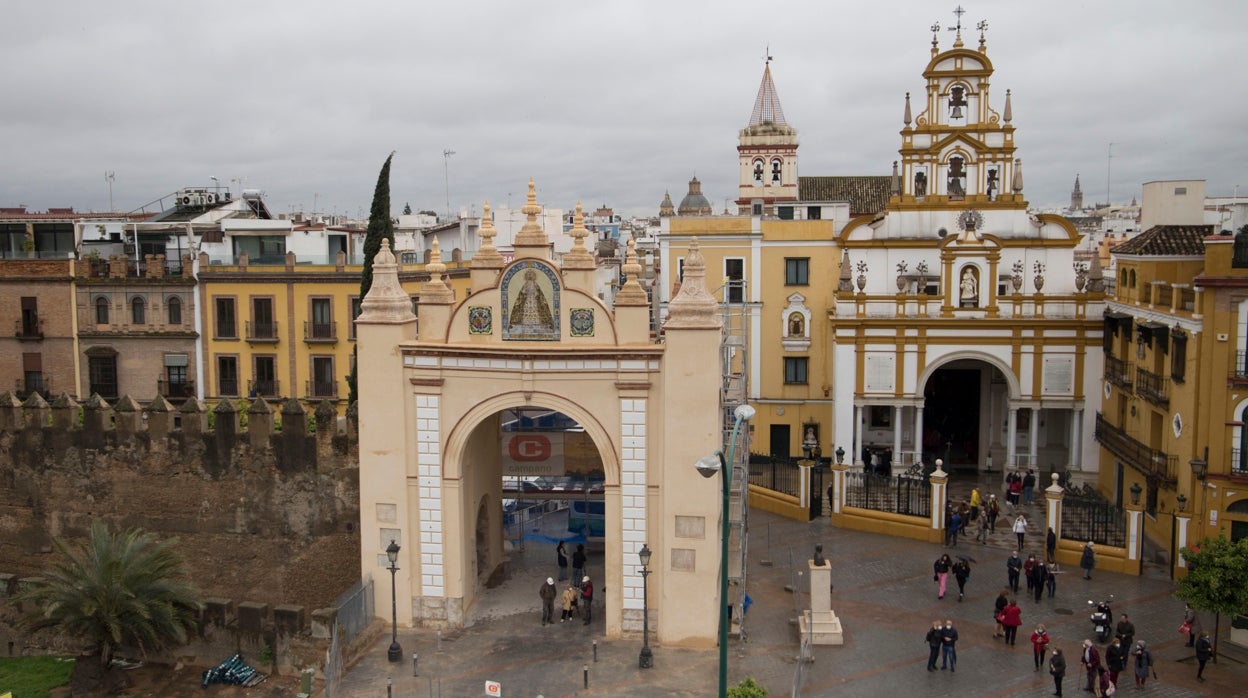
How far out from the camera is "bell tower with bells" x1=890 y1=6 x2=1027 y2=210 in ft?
128

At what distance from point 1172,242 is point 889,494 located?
36.1 ft

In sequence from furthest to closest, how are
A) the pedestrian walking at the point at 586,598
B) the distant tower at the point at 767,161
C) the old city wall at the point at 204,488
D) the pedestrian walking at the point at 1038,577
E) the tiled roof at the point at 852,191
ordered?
the distant tower at the point at 767,161 → the tiled roof at the point at 852,191 → the old city wall at the point at 204,488 → the pedestrian walking at the point at 1038,577 → the pedestrian walking at the point at 586,598

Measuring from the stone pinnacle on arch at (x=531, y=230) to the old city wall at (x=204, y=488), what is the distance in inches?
308

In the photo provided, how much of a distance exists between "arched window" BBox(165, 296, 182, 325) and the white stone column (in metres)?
26.5

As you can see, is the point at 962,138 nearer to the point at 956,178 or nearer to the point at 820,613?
the point at 956,178

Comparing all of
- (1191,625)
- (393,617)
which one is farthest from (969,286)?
(393,617)

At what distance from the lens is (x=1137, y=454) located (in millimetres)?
31641

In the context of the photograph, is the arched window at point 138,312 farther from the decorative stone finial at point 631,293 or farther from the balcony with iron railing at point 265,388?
the decorative stone finial at point 631,293

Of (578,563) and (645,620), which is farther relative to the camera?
(578,563)

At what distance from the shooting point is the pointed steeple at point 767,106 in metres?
61.6

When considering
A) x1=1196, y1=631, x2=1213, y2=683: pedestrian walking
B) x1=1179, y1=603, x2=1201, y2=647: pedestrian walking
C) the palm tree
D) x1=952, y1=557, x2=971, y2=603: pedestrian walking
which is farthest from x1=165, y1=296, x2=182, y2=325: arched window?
x1=1196, y1=631, x2=1213, y2=683: pedestrian walking

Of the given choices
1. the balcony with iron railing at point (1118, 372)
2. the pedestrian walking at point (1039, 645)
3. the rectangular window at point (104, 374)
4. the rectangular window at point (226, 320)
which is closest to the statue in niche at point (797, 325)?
the balcony with iron railing at point (1118, 372)

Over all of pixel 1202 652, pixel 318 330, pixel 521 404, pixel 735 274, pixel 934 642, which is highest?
pixel 735 274

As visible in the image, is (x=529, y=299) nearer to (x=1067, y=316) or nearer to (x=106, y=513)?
(x=106, y=513)
